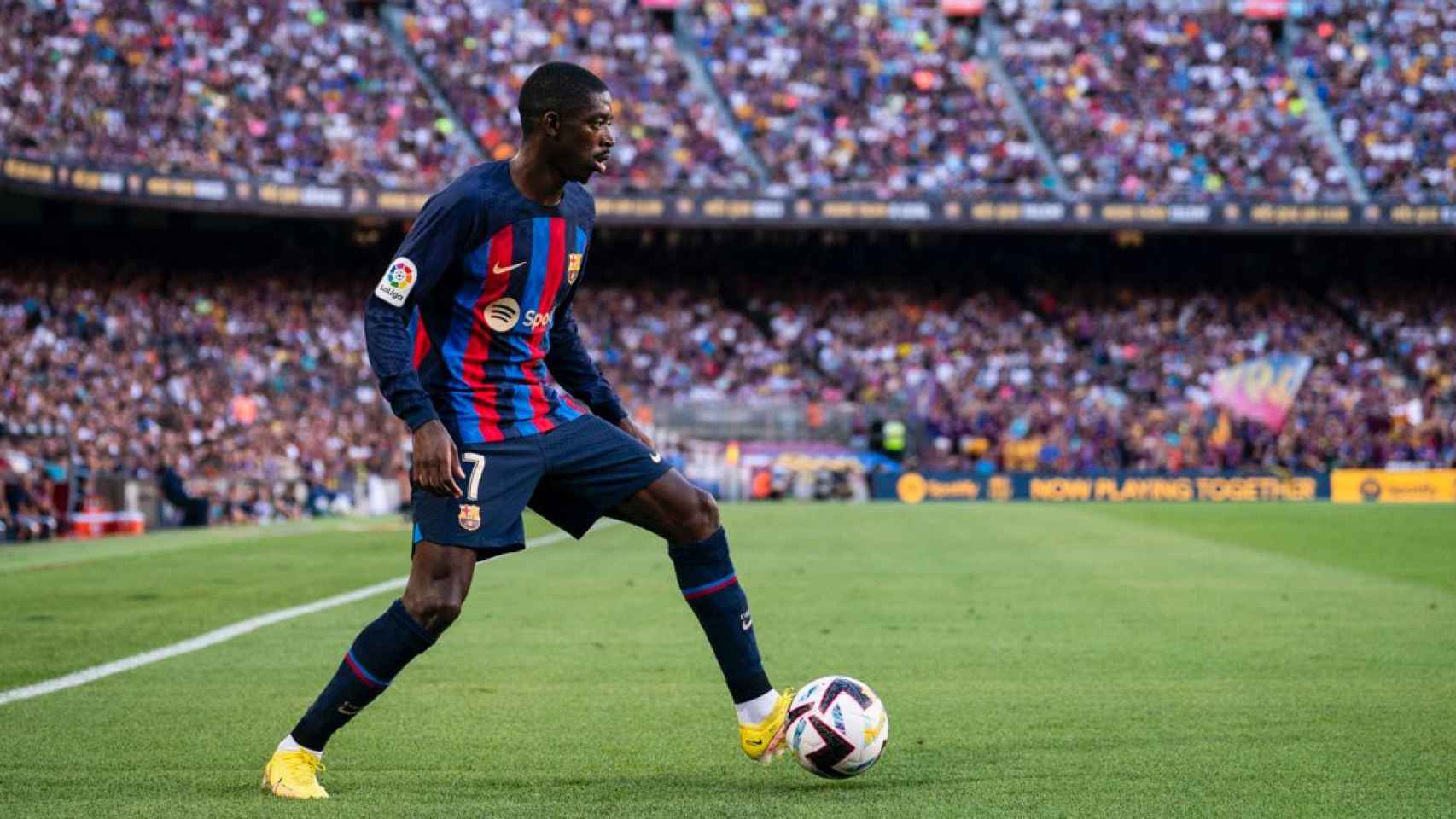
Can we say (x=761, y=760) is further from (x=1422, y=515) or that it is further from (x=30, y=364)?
(x=30, y=364)

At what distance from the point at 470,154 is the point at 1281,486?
825 inches

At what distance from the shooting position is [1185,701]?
733 cm

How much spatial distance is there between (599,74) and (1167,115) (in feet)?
49.8

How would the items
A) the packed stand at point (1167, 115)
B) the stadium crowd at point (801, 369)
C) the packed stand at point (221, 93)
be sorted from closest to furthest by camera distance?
1. the stadium crowd at point (801, 369)
2. the packed stand at point (221, 93)
3. the packed stand at point (1167, 115)

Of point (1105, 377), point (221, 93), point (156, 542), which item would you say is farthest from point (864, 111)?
point (156, 542)


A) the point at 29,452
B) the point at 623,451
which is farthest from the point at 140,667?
the point at 29,452

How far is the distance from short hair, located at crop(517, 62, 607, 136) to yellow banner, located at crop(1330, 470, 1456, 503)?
35178 mm

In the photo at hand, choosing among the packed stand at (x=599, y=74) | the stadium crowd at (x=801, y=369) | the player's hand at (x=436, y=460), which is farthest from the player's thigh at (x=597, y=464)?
the packed stand at (x=599, y=74)

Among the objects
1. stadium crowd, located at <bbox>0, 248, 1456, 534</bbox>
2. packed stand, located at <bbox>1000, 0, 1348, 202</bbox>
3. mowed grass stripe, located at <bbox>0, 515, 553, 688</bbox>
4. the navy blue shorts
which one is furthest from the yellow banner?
the navy blue shorts

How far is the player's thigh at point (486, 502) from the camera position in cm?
547

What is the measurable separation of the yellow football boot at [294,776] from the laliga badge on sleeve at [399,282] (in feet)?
4.68

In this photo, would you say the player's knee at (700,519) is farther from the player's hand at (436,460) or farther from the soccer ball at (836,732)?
the player's hand at (436,460)

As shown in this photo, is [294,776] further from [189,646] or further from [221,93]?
[221,93]

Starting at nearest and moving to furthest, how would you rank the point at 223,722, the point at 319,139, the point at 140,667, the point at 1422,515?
the point at 223,722 → the point at 140,667 → the point at 1422,515 → the point at 319,139
